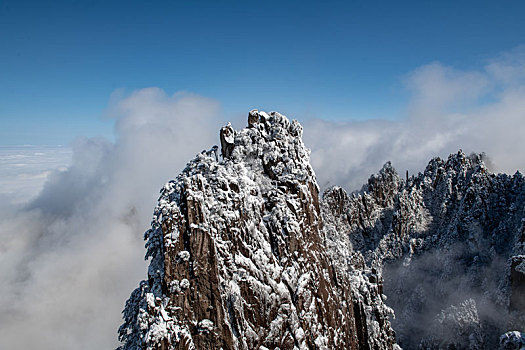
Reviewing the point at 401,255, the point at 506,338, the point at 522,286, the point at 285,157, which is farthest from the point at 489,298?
the point at 285,157

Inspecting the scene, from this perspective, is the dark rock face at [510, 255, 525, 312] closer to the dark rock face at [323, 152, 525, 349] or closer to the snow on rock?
the dark rock face at [323, 152, 525, 349]

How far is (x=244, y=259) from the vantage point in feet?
93.8

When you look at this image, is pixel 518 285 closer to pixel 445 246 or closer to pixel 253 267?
pixel 445 246

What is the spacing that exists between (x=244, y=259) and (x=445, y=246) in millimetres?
81383

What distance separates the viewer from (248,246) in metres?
29.3

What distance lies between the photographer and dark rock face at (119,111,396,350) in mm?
26219

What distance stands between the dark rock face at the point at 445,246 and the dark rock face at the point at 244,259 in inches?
425

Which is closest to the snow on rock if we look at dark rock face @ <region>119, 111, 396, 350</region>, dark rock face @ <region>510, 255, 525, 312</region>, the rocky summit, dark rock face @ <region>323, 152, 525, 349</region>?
the rocky summit

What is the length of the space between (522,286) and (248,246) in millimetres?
56810

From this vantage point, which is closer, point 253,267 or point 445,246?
point 253,267

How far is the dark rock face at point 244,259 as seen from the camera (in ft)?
86.0

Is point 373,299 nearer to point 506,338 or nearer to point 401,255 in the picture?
point 506,338

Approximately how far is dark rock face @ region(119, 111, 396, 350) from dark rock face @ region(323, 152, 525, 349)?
10.8 metres

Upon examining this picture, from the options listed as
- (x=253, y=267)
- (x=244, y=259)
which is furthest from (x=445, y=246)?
(x=244, y=259)
